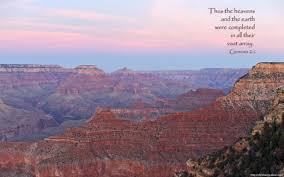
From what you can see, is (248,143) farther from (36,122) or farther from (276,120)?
(36,122)

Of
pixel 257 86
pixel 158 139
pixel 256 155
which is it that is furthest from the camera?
pixel 257 86

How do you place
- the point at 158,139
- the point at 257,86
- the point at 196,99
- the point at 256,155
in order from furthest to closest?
1. the point at 196,99
2. the point at 257,86
3. the point at 158,139
4. the point at 256,155

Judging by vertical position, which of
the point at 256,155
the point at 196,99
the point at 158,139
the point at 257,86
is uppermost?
the point at 257,86

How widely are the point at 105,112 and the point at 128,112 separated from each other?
4219 centimetres

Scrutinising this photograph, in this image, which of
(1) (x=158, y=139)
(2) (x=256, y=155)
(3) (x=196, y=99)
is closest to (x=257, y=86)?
(1) (x=158, y=139)

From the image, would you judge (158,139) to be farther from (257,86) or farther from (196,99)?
(196,99)

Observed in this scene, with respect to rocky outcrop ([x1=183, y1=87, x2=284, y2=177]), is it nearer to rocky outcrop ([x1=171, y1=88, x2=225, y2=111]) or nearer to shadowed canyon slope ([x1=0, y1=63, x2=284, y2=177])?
shadowed canyon slope ([x1=0, y1=63, x2=284, y2=177])

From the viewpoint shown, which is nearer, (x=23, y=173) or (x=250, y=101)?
(x=250, y=101)

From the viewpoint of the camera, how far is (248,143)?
35875mm

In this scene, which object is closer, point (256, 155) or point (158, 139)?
point (256, 155)

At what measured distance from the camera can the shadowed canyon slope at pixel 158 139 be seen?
8775 centimetres

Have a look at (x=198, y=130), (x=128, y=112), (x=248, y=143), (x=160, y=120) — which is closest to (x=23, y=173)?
(x=160, y=120)

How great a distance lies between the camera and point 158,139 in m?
93.4

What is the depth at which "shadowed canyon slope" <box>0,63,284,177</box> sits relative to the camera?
288ft
